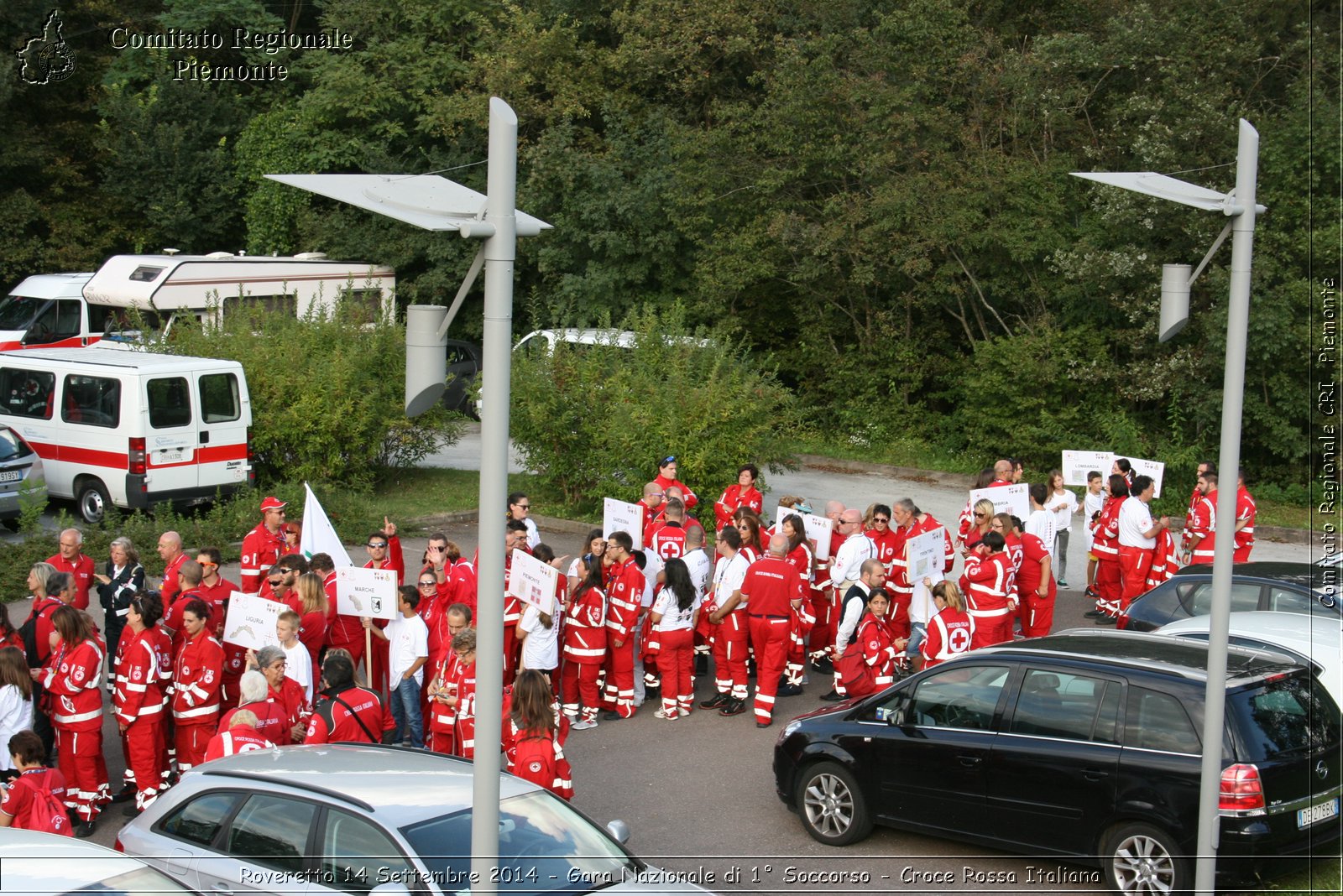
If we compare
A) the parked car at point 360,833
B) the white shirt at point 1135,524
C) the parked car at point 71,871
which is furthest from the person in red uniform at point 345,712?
the white shirt at point 1135,524

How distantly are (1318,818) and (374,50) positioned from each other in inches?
1194

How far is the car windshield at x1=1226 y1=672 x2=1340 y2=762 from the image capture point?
7.43 metres

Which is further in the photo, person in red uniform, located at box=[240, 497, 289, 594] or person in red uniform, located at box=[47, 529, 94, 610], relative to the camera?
person in red uniform, located at box=[240, 497, 289, 594]

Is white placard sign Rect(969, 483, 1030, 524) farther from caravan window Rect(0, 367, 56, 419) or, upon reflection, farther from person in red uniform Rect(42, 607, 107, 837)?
caravan window Rect(0, 367, 56, 419)

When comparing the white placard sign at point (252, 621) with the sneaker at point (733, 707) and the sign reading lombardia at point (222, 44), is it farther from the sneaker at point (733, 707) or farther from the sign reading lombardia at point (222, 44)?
the sign reading lombardia at point (222, 44)

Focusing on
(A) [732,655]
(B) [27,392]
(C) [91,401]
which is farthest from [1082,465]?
(B) [27,392]

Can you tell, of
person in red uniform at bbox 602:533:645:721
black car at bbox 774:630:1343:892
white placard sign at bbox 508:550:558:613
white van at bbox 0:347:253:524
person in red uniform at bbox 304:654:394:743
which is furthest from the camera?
white van at bbox 0:347:253:524

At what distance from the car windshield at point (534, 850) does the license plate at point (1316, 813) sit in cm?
401

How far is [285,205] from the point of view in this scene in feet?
113

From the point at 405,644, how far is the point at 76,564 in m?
3.37

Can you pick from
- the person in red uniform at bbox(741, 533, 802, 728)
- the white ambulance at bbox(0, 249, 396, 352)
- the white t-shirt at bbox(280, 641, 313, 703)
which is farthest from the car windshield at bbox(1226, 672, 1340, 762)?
the white ambulance at bbox(0, 249, 396, 352)

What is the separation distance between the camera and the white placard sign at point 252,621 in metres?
9.15

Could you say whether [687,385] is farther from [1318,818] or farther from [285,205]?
[285,205]

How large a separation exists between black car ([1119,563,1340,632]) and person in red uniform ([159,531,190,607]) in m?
8.56
